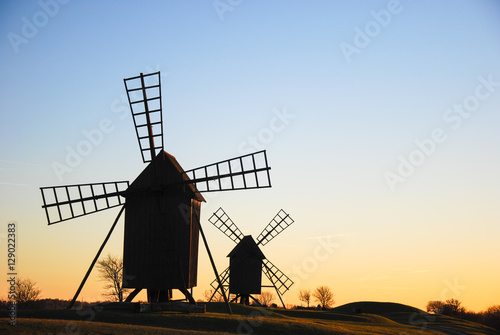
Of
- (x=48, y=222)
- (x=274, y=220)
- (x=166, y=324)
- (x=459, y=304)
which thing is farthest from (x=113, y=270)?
(x=459, y=304)

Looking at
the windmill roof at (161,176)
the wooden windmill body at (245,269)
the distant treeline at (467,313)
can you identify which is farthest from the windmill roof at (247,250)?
the distant treeline at (467,313)

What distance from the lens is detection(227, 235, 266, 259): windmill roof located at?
1645 inches

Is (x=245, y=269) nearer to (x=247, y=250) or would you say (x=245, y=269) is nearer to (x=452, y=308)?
(x=247, y=250)

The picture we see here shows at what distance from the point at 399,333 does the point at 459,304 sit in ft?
154

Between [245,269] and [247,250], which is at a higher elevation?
[247,250]

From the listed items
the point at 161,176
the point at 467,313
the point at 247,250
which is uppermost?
the point at 161,176

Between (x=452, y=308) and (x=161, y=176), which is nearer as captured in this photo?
(x=161, y=176)

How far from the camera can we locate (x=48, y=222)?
25531 mm

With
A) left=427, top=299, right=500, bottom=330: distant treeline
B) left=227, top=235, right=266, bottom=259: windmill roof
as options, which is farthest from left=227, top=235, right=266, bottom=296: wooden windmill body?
left=427, top=299, right=500, bottom=330: distant treeline

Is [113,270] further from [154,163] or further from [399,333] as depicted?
[399,333]

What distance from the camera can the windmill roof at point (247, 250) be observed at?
41.8 m

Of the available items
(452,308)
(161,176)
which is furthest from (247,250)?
(452,308)

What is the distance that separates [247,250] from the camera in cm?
4191

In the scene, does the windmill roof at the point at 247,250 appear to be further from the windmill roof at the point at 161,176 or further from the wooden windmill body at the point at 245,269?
the windmill roof at the point at 161,176
